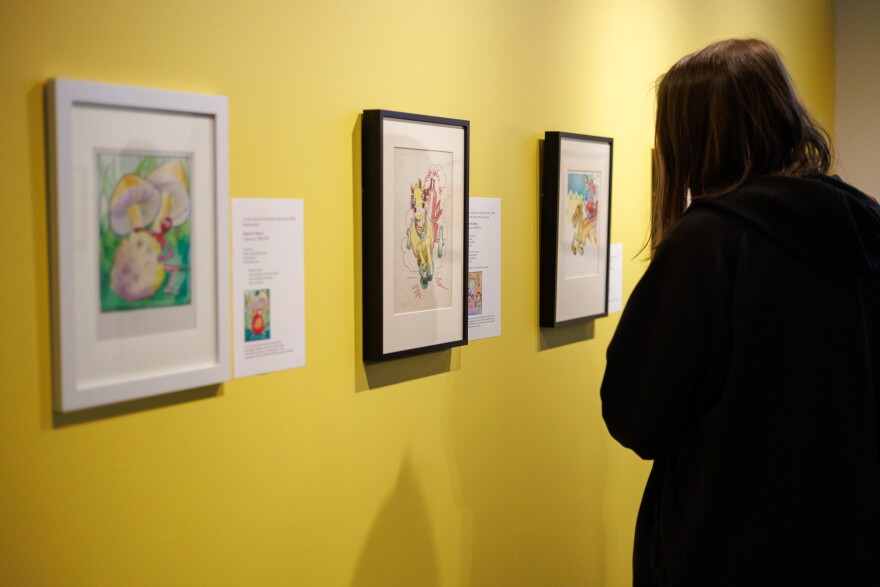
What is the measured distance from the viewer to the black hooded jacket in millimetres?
1437

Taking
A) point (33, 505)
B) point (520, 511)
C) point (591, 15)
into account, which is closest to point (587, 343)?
point (520, 511)

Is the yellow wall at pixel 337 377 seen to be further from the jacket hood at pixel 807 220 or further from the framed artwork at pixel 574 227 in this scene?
the jacket hood at pixel 807 220

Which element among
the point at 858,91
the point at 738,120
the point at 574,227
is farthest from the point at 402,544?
Result: the point at 858,91

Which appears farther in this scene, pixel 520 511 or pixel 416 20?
pixel 520 511

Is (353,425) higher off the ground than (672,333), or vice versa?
(672,333)

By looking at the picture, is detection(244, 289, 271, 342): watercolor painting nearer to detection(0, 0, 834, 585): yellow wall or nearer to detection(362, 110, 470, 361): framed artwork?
detection(0, 0, 834, 585): yellow wall

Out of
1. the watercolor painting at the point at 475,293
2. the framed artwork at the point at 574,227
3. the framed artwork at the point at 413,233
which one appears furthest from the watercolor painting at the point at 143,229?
the framed artwork at the point at 574,227

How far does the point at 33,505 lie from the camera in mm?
1194

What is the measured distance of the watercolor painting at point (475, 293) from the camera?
201cm

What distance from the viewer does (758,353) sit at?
4.70 ft

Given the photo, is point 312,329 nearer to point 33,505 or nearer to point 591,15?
point 33,505

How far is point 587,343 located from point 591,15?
0.93 m

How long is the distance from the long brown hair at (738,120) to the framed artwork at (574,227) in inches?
25.7

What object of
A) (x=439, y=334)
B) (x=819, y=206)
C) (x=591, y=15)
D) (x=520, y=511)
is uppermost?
(x=591, y=15)
